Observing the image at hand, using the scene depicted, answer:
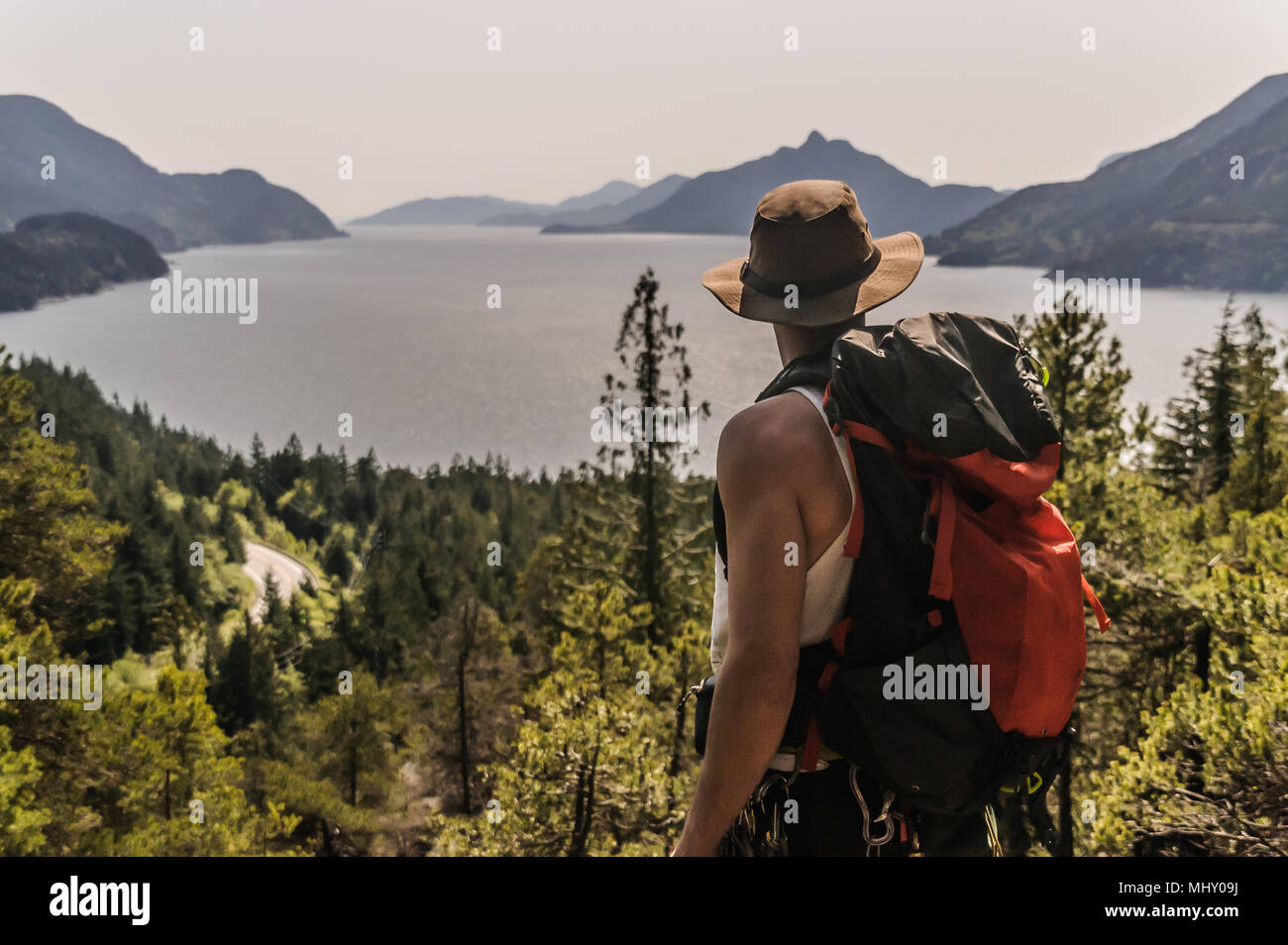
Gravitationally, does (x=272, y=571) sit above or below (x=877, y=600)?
below

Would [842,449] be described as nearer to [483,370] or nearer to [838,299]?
[838,299]

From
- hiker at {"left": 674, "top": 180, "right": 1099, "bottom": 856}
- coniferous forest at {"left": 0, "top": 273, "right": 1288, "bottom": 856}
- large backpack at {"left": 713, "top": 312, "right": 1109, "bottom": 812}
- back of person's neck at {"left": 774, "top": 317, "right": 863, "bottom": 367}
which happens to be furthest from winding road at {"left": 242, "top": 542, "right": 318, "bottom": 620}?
large backpack at {"left": 713, "top": 312, "right": 1109, "bottom": 812}

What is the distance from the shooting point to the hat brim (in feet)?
6.94

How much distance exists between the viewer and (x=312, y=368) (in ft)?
581

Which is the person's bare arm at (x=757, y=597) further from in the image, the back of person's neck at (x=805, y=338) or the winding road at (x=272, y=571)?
the winding road at (x=272, y=571)

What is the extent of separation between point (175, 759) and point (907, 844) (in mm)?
28041

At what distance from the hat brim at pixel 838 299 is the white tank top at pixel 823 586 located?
0.25 m

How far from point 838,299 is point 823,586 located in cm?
67

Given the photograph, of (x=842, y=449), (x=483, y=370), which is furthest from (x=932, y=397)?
(x=483, y=370)

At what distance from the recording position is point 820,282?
2.14m

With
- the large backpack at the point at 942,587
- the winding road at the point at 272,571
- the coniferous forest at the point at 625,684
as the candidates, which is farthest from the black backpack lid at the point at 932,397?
the winding road at the point at 272,571

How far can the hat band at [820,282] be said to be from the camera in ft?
7.03

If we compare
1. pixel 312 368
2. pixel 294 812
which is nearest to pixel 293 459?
pixel 312 368
